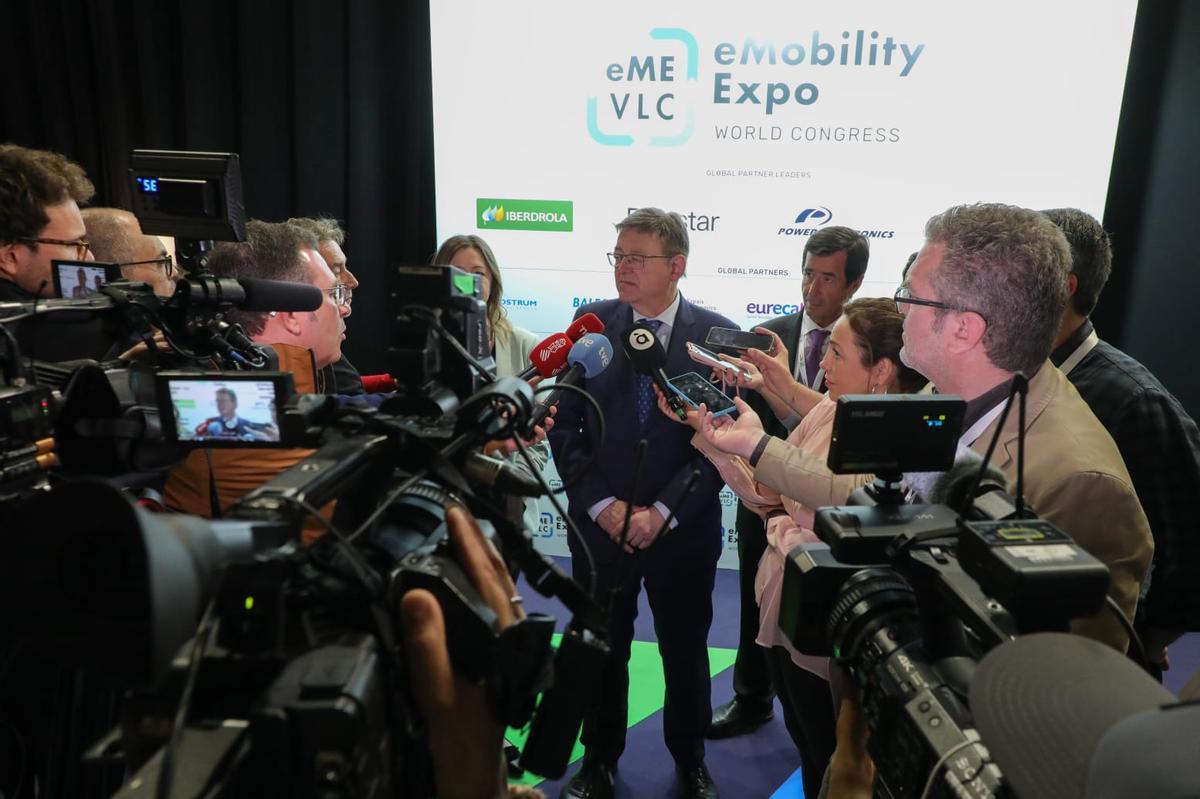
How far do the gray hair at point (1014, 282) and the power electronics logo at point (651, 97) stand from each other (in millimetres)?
2097

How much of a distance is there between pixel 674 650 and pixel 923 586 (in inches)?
56.9

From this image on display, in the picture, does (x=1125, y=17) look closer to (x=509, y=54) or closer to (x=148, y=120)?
(x=509, y=54)

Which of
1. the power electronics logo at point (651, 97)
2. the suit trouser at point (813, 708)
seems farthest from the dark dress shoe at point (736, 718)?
the power electronics logo at point (651, 97)

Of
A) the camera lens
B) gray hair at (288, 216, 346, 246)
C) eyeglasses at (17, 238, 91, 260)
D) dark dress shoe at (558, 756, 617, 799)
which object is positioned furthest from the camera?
gray hair at (288, 216, 346, 246)

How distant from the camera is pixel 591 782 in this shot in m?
2.02

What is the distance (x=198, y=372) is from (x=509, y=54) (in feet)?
8.83

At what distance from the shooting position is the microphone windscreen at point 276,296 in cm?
116

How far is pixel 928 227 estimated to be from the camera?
1355 mm

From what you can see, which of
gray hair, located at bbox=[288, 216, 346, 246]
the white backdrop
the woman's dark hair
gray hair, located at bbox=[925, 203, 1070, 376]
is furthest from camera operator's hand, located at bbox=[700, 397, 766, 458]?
the white backdrop

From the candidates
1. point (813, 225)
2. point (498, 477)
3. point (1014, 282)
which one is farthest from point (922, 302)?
point (813, 225)

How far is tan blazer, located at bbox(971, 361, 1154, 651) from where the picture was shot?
1002 millimetres

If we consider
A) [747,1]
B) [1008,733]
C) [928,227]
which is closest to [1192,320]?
[747,1]

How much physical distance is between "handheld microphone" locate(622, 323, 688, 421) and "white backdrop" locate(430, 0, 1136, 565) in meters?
1.62

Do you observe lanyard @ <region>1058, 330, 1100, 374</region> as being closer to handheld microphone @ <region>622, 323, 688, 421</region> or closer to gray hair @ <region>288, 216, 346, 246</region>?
handheld microphone @ <region>622, 323, 688, 421</region>
